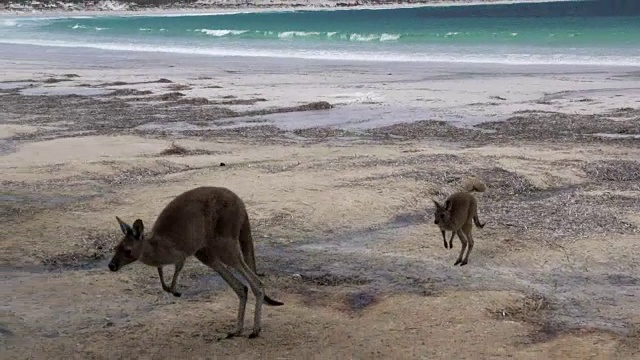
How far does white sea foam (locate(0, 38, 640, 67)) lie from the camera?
3164cm

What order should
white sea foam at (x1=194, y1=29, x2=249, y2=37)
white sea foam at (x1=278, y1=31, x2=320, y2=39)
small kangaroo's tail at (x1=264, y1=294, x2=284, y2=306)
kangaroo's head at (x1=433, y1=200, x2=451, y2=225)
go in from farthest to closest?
white sea foam at (x1=194, y1=29, x2=249, y2=37) < white sea foam at (x1=278, y1=31, x2=320, y2=39) < kangaroo's head at (x1=433, y1=200, x2=451, y2=225) < small kangaroo's tail at (x1=264, y1=294, x2=284, y2=306)

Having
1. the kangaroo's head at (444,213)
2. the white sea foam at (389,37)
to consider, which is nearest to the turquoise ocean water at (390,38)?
the white sea foam at (389,37)

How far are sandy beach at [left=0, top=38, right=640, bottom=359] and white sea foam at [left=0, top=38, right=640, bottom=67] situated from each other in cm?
Answer: 1420

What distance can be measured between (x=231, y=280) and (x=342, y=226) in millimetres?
2904

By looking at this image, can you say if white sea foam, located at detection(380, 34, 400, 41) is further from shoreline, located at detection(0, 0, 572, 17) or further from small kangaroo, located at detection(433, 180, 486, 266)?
shoreline, located at detection(0, 0, 572, 17)

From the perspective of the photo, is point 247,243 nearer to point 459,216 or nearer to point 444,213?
point 444,213

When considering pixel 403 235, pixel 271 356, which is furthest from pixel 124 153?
pixel 271 356

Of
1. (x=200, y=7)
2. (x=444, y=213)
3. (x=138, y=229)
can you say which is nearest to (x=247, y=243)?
(x=138, y=229)

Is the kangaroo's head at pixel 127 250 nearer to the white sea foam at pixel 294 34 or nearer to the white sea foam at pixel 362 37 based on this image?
the white sea foam at pixel 362 37

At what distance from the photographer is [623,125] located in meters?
14.2

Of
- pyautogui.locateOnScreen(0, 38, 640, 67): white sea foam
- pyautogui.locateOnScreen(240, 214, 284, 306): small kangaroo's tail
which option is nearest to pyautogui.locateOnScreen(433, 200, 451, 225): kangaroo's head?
pyautogui.locateOnScreen(240, 214, 284, 306): small kangaroo's tail

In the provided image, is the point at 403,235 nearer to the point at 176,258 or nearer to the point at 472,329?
the point at 472,329

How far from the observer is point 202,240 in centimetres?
545

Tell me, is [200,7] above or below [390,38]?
below
